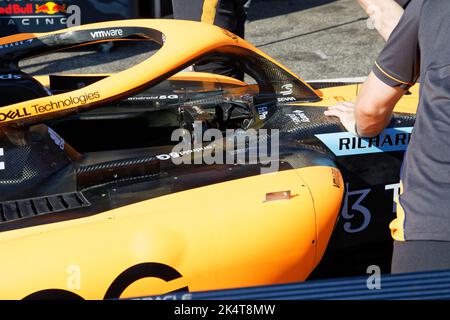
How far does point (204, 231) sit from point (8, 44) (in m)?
1.57

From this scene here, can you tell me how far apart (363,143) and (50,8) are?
511 centimetres

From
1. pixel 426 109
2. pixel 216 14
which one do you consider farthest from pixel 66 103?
pixel 216 14

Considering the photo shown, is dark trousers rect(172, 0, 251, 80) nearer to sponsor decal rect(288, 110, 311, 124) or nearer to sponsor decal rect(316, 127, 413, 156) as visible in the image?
sponsor decal rect(288, 110, 311, 124)

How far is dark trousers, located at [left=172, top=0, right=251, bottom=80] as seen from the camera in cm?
395

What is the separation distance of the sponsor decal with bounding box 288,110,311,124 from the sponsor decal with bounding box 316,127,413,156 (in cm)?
18

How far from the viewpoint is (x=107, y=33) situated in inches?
120

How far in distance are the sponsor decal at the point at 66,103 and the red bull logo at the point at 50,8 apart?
4.86 meters

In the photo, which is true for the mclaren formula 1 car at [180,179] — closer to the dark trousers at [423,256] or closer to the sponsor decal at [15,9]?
the dark trousers at [423,256]

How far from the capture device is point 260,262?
7.37ft

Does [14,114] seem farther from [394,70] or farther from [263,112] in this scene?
[394,70]

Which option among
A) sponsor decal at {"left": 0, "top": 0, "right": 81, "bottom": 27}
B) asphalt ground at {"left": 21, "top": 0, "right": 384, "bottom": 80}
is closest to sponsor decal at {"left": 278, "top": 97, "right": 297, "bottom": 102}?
asphalt ground at {"left": 21, "top": 0, "right": 384, "bottom": 80}

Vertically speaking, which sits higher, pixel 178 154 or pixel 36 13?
pixel 178 154

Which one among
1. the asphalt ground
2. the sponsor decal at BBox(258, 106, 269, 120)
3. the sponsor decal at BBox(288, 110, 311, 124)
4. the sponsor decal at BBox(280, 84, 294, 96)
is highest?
the sponsor decal at BBox(280, 84, 294, 96)
